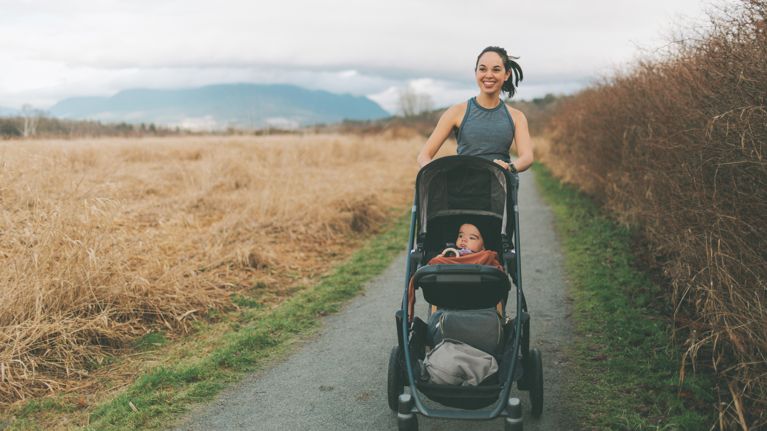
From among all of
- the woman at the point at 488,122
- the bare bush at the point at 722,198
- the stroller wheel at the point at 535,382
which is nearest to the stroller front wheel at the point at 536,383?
the stroller wheel at the point at 535,382

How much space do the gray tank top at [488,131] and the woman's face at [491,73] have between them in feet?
0.50

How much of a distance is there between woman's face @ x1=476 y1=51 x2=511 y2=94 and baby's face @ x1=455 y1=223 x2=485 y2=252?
1101 millimetres

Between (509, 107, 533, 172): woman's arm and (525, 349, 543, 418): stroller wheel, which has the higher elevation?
(509, 107, 533, 172): woman's arm

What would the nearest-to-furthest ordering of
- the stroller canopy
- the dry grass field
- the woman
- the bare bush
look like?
1. the bare bush
2. the stroller canopy
3. the woman
4. the dry grass field

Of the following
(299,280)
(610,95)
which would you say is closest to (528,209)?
(610,95)

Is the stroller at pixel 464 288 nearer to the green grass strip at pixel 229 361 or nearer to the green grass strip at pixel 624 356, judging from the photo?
the green grass strip at pixel 624 356

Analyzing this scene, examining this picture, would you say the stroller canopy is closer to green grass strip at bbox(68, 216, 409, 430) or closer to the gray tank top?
the gray tank top

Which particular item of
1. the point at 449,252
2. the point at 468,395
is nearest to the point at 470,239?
the point at 449,252

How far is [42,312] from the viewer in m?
5.27

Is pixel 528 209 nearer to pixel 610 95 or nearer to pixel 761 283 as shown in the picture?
pixel 610 95

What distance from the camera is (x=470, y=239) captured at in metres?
4.30

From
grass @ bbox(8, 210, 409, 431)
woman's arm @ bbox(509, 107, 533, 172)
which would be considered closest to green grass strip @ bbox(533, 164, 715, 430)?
woman's arm @ bbox(509, 107, 533, 172)

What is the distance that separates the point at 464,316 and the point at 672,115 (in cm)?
426

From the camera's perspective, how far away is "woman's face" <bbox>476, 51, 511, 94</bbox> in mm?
4520
